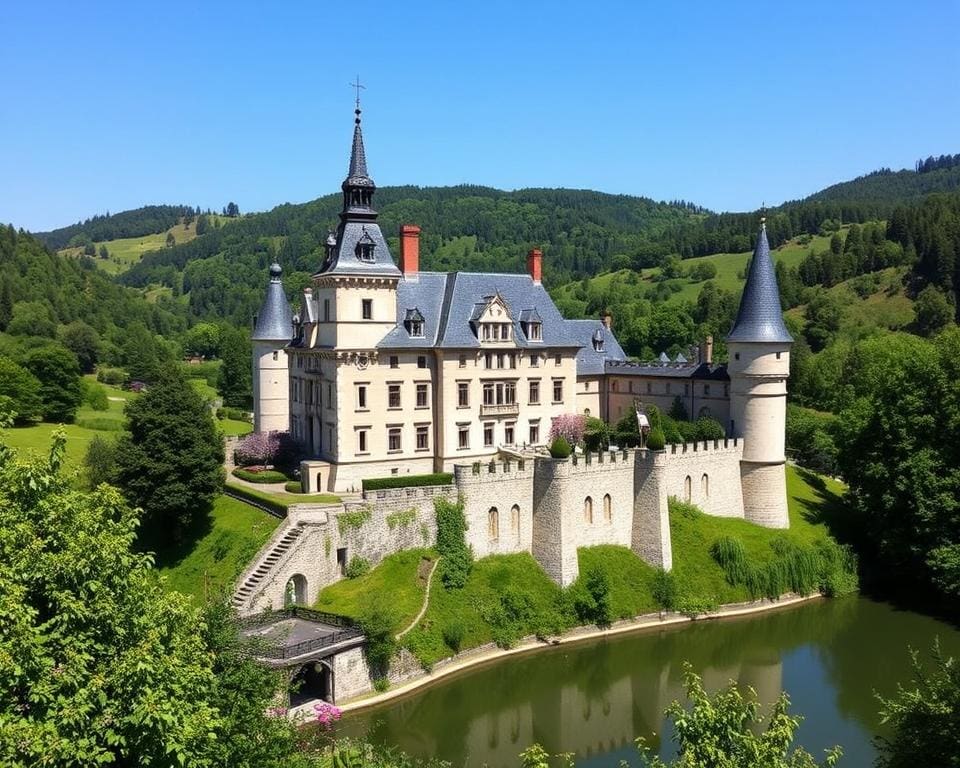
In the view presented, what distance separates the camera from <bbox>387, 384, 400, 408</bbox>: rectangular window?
41875 millimetres

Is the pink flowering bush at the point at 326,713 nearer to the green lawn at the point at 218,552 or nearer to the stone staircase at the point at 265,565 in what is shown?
the stone staircase at the point at 265,565

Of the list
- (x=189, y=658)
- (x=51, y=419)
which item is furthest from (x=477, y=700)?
(x=51, y=419)

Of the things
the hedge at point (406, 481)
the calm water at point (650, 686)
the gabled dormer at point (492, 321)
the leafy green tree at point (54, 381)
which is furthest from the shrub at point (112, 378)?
the calm water at point (650, 686)

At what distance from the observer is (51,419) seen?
65562mm

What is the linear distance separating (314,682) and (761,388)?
26916mm

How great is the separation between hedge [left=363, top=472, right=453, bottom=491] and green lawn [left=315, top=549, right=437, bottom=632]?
3.16 meters

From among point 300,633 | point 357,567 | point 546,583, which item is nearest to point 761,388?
point 546,583

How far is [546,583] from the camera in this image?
1499 inches

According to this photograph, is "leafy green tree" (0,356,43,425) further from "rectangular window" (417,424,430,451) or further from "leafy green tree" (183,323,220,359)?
"leafy green tree" (183,323,220,359)

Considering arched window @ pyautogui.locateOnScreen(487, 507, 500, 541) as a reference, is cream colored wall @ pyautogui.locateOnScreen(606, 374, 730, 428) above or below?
above

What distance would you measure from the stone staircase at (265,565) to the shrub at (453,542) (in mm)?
6001

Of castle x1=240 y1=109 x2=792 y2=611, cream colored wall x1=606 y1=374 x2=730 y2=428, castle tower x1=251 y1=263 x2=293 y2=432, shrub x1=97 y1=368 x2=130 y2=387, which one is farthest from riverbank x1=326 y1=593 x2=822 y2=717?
shrub x1=97 y1=368 x2=130 y2=387

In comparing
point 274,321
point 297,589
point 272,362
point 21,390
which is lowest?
point 297,589

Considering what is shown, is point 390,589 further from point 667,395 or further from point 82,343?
point 82,343
